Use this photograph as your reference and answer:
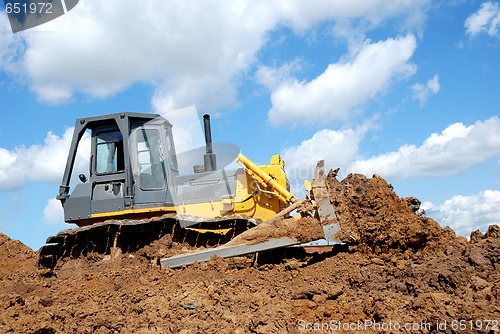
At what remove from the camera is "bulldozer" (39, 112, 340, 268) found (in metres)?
7.39

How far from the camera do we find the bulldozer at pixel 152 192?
7387mm

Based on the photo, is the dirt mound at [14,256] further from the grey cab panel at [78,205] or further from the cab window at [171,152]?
the cab window at [171,152]

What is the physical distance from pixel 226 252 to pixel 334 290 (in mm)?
1777

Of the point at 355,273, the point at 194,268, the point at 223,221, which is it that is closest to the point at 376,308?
the point at 355,273

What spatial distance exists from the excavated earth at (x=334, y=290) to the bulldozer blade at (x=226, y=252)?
129 millimetres

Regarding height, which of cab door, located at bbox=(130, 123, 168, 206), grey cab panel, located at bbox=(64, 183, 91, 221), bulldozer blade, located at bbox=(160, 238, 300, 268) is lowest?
bulldozer blade, located at bbox=(160, 238, 300, 268)

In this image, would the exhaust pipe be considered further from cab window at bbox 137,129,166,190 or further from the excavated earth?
the excavated earth

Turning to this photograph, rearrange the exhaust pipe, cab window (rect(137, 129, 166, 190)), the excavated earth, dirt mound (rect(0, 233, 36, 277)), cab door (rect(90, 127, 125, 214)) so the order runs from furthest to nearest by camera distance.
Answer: dirt mound (rect(0, 233, 36, 277)), the exhaust pipe, cab window (rect(137, 129, 166, 190)), cab door (rect(90, 127, 125, 214)), the excavated earth

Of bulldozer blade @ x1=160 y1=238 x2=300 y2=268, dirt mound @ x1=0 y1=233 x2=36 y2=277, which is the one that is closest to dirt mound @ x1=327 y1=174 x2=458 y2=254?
bulldozer blade @ x1=160 y1=238 x2=300 y2=268

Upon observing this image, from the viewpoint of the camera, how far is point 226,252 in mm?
5660

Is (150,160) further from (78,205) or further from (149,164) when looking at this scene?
(78,205)

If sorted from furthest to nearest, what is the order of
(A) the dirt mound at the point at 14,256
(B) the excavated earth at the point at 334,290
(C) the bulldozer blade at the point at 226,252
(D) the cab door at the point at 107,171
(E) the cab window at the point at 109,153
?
(A) the dirt mound at the point at 14,256, (E) the cab window at the point at 109,153, (D) the cab door at the point at 107,171, (C) the bulldozer blade at the point at 226,252, (B) the excavated earth at the point at 334,290

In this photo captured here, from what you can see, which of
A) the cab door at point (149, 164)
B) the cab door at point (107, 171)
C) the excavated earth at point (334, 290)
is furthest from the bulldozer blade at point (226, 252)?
the cab door at point (107, 171)

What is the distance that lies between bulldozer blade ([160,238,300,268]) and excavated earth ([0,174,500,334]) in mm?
129
